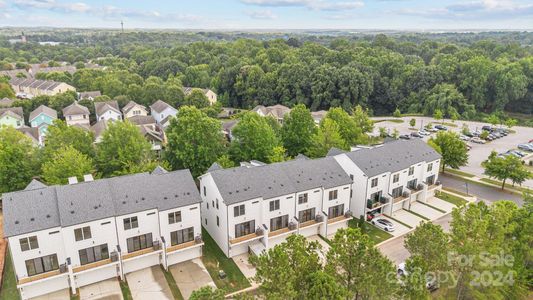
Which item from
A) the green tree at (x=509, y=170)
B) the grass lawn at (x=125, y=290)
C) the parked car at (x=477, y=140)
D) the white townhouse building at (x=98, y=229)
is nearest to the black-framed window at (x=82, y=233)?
the white townhouse building at (x=98, y=229)

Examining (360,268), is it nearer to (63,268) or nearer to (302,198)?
(302,198)

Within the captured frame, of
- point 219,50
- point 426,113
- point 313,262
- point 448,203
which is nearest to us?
point 313,262

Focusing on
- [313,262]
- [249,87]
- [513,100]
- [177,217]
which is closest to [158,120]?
[249,87]

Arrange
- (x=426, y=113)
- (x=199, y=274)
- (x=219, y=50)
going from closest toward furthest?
(x=199, y=274) → (x=426, y=113) → (x=219, y=50)

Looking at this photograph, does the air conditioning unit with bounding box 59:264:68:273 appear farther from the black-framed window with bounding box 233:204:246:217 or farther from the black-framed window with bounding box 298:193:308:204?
the black-framed window with bounding box 298:193:308:204

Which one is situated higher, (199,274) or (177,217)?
(177,217)

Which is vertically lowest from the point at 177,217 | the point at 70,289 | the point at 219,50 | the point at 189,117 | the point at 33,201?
the point at 70,289

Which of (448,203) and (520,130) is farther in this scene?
(520,130)

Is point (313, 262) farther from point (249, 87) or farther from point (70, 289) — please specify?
point (249, 87)
